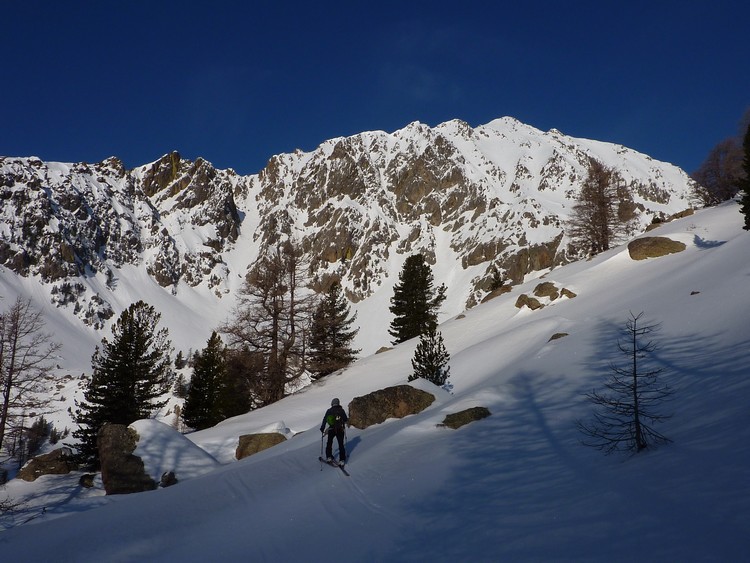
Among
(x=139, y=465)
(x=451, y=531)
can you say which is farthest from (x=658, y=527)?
(x=139, y=465)

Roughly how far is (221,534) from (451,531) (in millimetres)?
3573

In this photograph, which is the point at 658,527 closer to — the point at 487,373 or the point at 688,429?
the point at 688,429

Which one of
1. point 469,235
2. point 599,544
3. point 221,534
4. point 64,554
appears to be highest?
point 469,235

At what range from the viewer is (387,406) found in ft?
44.7

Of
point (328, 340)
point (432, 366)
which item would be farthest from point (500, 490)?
point (328, 340)

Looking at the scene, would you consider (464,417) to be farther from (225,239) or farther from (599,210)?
(225,239)

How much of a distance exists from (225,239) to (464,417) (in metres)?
203

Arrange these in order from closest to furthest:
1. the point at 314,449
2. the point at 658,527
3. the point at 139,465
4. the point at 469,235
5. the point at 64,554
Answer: the point at 658,527 → the point at 64,554 → the point at 314,449 → the point at 139,465 → the point at 469,235

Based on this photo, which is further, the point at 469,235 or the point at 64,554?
the point at 469,235

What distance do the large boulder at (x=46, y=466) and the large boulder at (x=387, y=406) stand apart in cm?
1294

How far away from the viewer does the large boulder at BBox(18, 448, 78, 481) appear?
17339mm

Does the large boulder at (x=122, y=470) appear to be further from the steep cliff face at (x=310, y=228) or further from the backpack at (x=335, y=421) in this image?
the steep cliff face at (x=310, y=228)

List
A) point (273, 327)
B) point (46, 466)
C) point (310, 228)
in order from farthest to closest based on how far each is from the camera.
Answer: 1. point (310, 228)
2. point (273, 327)
3. point (46, 466)

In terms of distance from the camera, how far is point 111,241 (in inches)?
6526
